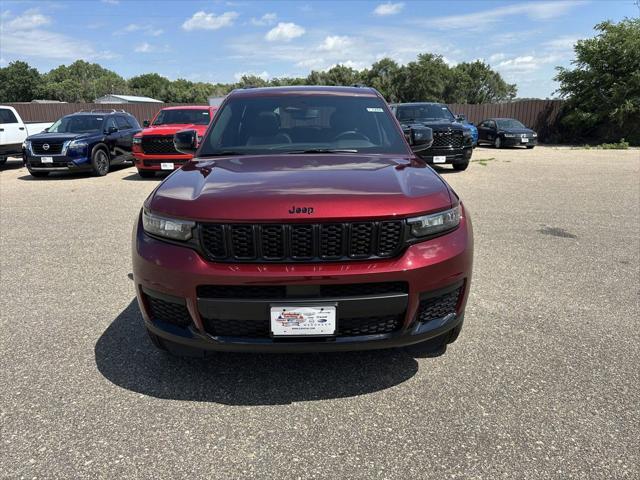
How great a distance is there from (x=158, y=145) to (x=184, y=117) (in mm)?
1667

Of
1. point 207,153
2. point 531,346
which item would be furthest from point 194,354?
point 531,346

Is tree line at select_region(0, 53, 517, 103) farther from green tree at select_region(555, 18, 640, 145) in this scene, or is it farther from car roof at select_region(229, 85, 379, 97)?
car roof at select_region(229, 85, 379, 97)

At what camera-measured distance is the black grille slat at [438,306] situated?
2480 mm

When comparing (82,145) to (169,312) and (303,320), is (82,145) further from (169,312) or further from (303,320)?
(303,320)

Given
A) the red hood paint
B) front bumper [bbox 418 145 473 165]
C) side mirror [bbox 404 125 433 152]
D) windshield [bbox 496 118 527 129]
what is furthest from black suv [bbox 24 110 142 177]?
windshield [bbox 496 118 527 129]

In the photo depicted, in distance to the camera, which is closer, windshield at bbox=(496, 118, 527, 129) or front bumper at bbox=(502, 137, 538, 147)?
front bumper at bbox=(502, 137, 538, 147)

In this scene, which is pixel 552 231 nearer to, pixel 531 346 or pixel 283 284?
pixel 531 346

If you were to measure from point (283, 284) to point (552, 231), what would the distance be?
539 centimetres

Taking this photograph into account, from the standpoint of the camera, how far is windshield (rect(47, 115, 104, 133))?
12.7 m

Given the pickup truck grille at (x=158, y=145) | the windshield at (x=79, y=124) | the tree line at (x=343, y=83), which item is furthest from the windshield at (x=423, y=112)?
the tree line at (x=343, y=83)

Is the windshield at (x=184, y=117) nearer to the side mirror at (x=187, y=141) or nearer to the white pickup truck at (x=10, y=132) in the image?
the white pickup truck at (x=10, y=132)

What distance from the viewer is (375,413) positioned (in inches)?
98.7

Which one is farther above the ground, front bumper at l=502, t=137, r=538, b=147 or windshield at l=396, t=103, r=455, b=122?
windshield at l=396, t=103, r=455, b=122

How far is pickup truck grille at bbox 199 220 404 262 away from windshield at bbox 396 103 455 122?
11672mm
